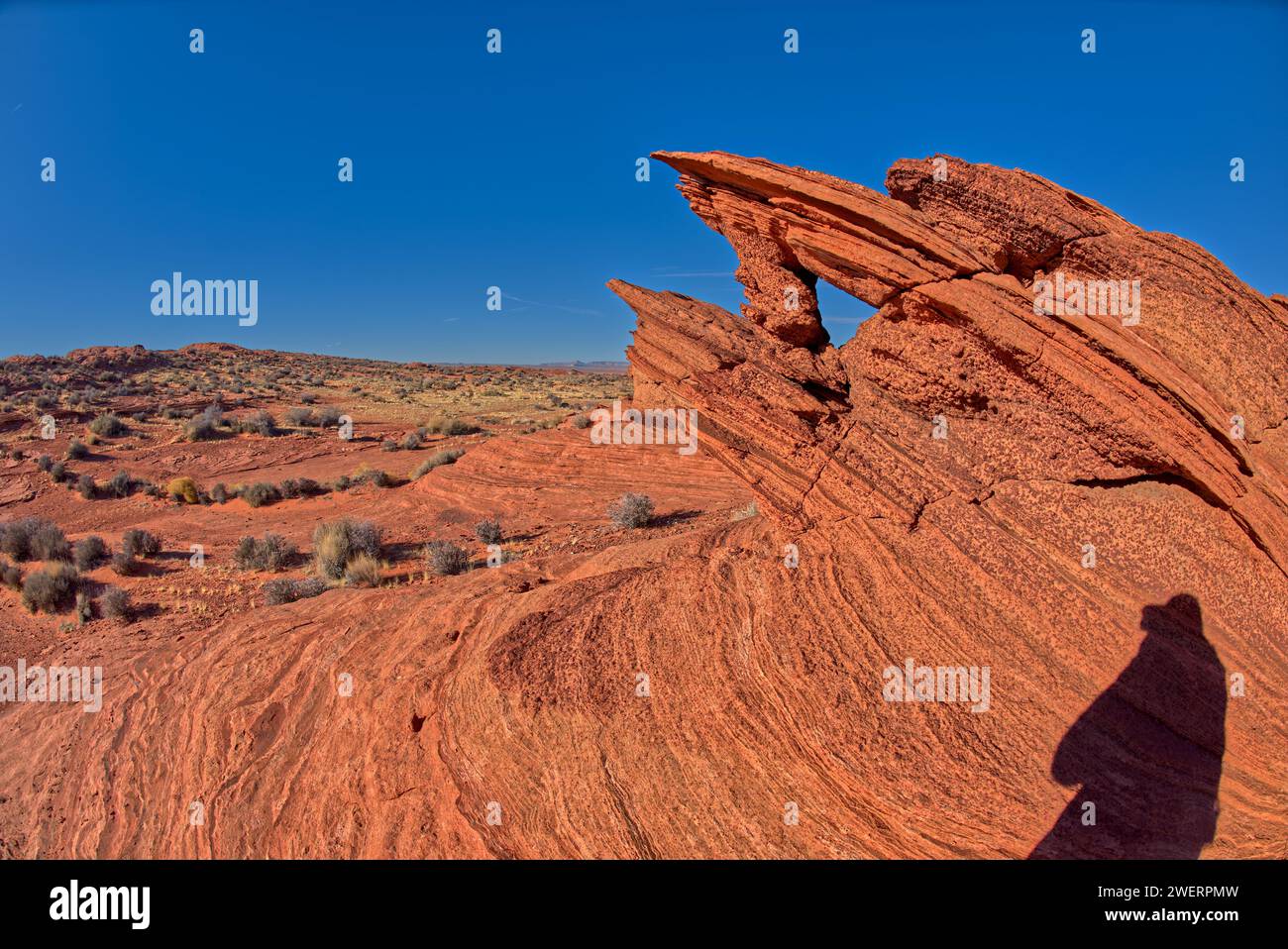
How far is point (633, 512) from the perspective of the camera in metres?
15.0

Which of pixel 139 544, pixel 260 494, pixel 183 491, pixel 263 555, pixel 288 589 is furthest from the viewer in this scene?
pixel 183 491

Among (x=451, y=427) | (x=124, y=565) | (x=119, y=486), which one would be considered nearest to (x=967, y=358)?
(x=124, y=565)

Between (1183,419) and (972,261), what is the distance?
237cm

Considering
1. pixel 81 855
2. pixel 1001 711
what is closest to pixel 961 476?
pixel 1001 711

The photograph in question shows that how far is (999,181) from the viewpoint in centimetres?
596

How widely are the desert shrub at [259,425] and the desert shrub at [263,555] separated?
18.8m

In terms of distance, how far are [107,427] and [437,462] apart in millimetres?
21083

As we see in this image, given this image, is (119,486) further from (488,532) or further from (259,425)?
(488,532)

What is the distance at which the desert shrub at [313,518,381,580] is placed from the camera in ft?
48.4

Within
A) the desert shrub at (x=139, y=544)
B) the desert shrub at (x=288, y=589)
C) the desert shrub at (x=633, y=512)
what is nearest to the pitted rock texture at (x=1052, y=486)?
the desert shrub at (x=633, y=512)

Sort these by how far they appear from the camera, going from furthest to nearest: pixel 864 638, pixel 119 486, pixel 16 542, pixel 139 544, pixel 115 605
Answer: pixel 119 486, pixel 16 542, pixel 139 544, pixel 115 605, pixel 864 638

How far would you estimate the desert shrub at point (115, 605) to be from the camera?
12.8 meters

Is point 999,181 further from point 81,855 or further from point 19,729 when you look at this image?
point 19,729

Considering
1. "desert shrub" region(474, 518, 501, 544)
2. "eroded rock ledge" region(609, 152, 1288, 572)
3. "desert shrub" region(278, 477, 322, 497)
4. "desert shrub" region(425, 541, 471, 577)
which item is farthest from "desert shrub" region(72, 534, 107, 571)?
"eroded rock ledge" region(609, 152, 1288, 572)
